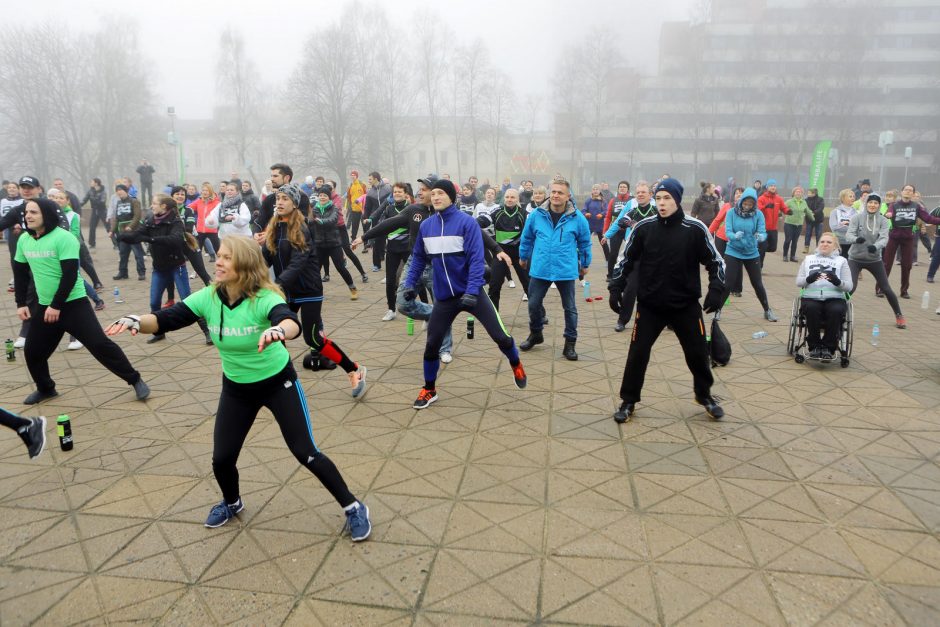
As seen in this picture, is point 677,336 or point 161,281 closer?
point 677,336

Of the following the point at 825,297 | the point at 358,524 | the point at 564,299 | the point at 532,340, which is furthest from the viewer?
the point at 532,340

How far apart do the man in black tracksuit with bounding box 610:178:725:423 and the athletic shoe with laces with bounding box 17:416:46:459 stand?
4364 mm

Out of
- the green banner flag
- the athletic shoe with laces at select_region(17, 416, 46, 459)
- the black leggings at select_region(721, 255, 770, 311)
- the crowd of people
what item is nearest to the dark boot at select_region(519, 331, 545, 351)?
the crowd of people

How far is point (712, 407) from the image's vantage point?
556cm

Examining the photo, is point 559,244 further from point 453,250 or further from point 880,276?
point 880,276

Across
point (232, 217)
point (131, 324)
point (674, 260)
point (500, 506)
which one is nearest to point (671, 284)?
point (674, 260)

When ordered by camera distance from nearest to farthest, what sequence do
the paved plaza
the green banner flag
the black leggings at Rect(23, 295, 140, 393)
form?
the paved plaza
the black leggings at Rect(23, 295, 140, 393)
the green banner flag

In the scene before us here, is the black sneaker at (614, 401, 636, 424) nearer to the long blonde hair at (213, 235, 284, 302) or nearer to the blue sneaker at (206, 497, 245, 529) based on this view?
the blue sneaker at (206, 497, 245, 529)

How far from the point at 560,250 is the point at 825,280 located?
9.65 feet

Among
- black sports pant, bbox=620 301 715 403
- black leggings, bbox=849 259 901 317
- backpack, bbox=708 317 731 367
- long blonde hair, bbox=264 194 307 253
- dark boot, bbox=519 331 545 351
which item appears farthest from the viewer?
black leggings, bbox=849 259 901 317

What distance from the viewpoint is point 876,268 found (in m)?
9.53

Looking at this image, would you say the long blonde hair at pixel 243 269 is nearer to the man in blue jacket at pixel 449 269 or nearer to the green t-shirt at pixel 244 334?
the green t-shirt at pixel 244 334

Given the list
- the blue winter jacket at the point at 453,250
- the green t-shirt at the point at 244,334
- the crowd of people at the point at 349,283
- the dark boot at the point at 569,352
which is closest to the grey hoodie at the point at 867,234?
the crowd of people at the point at 349,283

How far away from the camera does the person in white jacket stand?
34.8ft
